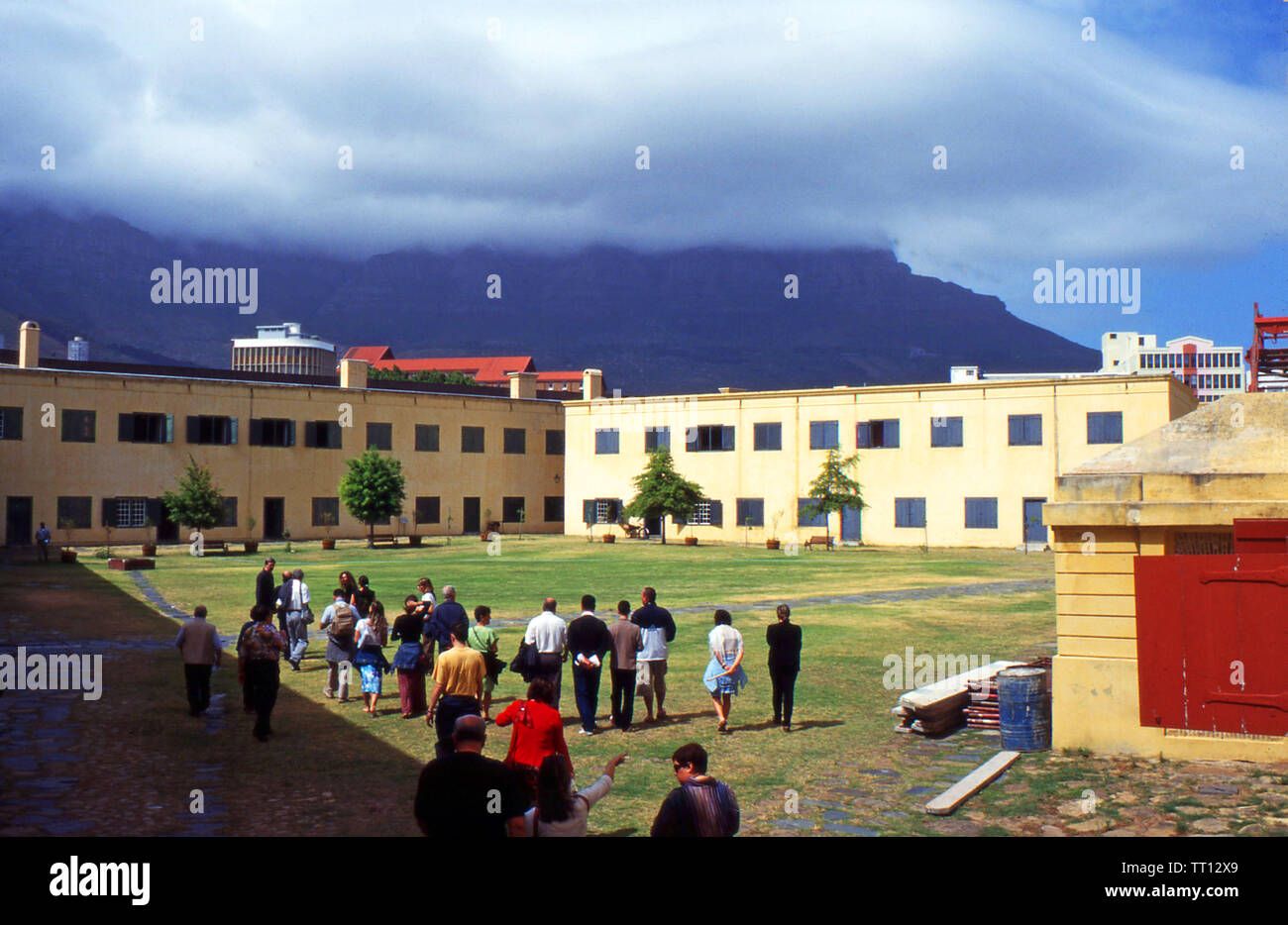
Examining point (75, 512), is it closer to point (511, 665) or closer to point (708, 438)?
point (708, 438)

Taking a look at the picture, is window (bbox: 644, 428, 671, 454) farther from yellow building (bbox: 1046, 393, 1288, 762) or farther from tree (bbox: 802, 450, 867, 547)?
yellow building (bbox: 1046, 393, 1288, 762)

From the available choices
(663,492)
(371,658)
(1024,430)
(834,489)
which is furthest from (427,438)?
(371,658)

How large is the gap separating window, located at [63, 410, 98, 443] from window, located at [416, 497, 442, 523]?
17.6 metres

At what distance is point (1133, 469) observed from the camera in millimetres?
13359

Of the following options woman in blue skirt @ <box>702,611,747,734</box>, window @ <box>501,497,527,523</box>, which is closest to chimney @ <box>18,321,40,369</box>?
window @ <box>501,497,527,523</box>

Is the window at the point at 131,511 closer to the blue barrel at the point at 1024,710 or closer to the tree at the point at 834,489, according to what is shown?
the tree at the point at 834,489

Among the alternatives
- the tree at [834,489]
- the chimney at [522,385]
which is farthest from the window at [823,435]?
the chimney at [522,385]

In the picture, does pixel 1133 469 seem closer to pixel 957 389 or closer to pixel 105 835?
pixel 105 835

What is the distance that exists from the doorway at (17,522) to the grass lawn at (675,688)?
12.9 m

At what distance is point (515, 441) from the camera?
67062 millimetres

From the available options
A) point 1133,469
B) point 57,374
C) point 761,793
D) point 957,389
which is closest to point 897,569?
point 957,389

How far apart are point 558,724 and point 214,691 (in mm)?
9860

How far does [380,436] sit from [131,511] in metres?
13.9

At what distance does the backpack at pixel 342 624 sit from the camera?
15.3 meters
